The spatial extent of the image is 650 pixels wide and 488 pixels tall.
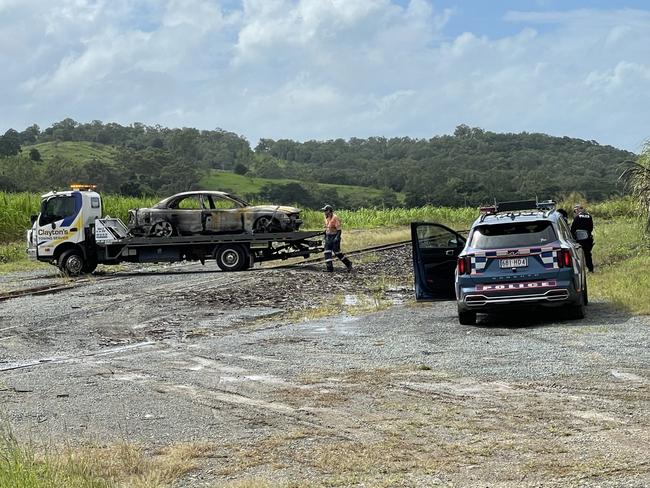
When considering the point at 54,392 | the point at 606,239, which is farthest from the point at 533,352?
the point at 606,239

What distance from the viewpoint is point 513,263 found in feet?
47.0

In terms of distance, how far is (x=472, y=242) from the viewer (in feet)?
48.3

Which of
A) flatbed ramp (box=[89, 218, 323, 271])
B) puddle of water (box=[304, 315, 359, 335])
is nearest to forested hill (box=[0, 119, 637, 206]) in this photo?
flatbed ramp (box=[89, 218, 323, 271])

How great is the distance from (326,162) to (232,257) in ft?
440

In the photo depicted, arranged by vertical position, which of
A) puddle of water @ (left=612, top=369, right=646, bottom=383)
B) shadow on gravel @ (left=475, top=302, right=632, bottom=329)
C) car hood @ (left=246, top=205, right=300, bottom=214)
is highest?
car hood @ (left=246, top=205, right=300, bottom=214)

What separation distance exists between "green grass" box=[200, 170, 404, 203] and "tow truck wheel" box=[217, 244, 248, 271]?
72.4 m

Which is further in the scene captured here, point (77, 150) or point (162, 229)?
point (77, 150)

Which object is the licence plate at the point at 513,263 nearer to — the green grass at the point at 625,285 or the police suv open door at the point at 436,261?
the green grass at the point at 625,285

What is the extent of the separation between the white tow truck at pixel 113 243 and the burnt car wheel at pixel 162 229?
47 cm

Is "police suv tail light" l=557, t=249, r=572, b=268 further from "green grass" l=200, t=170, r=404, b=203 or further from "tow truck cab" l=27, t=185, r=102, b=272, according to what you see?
"green grass" l=200, t=170, r=404, b=203

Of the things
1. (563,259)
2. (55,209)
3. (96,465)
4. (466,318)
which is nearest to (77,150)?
(55,209)

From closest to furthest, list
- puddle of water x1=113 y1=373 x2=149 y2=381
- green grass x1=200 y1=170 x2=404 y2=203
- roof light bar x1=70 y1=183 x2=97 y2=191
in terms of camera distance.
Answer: puddle of water x1=113 y1=373 x2=149 y2=381 < roof light bar x1=70 y1=183 x2=97 y2=191 < green grass x1=200 y1=170 x2=404 y2=203

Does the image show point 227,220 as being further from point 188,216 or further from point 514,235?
point 514,235

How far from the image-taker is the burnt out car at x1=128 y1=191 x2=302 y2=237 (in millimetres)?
26922
